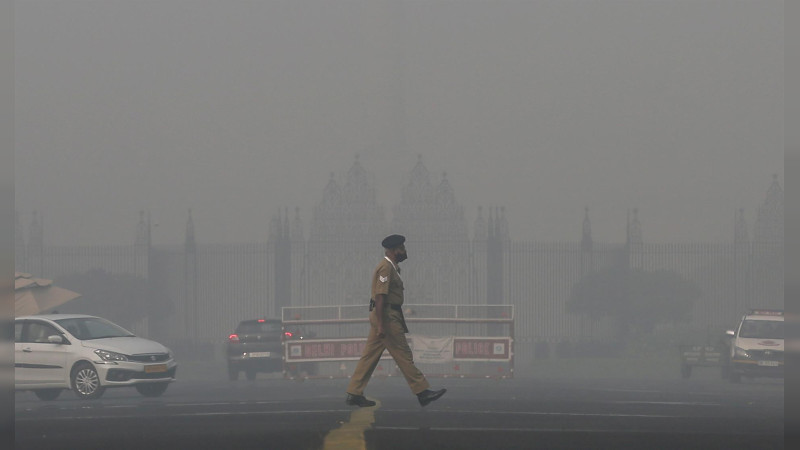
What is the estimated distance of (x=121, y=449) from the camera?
11039 millimetres

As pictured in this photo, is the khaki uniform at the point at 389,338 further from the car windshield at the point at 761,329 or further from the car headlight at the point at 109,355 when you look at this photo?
the car windshield at the point at 761,329

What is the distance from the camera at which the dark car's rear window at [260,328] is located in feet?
100

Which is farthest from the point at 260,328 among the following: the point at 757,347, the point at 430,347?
the point at 757,347

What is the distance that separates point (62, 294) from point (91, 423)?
1641cm

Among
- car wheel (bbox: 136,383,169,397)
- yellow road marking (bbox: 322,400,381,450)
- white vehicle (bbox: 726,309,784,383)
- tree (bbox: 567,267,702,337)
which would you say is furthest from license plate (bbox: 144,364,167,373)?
tree (bbox: 567,267,702,337)

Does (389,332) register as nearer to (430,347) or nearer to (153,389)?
(153,389)

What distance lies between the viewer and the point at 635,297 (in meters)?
45.2

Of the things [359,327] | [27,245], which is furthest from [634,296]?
[27,245]

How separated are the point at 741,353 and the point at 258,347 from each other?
11.4 m

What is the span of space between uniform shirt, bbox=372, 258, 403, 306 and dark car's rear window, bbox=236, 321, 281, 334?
16966 millimetres

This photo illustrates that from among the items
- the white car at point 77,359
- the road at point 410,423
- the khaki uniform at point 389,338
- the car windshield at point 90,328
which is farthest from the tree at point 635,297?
the khaki uniform at point 389,338

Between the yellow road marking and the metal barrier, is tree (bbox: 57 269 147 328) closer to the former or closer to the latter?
the metal barrier

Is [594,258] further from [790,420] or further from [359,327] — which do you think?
[790,420]

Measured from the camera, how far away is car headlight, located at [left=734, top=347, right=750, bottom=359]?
29.9 metres
